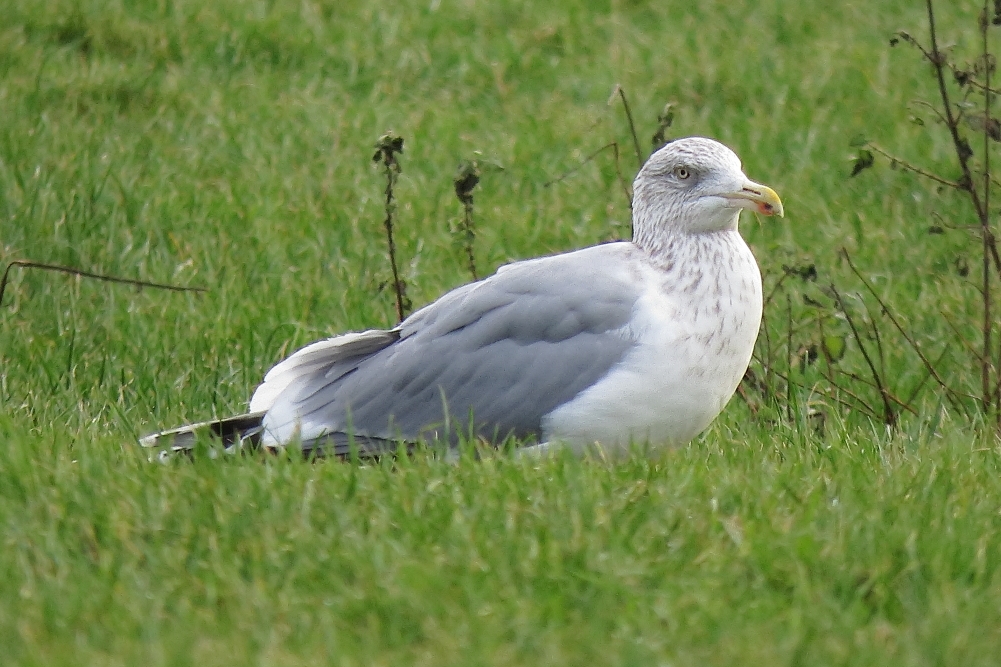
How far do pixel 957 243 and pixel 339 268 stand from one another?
2774 millimetres

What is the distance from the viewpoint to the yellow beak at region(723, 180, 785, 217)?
14.1 feet

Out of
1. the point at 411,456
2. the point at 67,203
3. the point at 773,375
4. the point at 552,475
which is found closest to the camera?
the point at 552,475

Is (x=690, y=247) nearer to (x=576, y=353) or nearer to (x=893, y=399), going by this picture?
(x=576, y=353)

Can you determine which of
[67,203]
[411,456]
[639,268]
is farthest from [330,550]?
[67,203]

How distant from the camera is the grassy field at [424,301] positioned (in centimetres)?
311

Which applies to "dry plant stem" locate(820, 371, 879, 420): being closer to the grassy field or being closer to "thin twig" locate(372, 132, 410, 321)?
the grassy field

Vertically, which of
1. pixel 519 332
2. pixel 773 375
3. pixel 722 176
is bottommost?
pixel 773 375

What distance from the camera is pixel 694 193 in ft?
14.7

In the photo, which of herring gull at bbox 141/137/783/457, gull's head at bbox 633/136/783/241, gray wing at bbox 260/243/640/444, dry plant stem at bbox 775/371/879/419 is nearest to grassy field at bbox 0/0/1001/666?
dry plant stem at bbox 775/371/879/419

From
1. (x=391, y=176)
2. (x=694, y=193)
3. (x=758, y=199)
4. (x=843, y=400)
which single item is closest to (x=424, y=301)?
(x=391, y=176)

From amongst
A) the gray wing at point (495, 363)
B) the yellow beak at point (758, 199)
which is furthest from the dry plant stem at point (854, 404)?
the gray wing at point (495, 363)

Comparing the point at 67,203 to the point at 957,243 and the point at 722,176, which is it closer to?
the point at 722,176

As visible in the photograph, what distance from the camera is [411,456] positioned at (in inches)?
169

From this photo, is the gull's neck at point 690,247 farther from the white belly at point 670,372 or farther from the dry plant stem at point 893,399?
the dry plant stem at point 893,399
